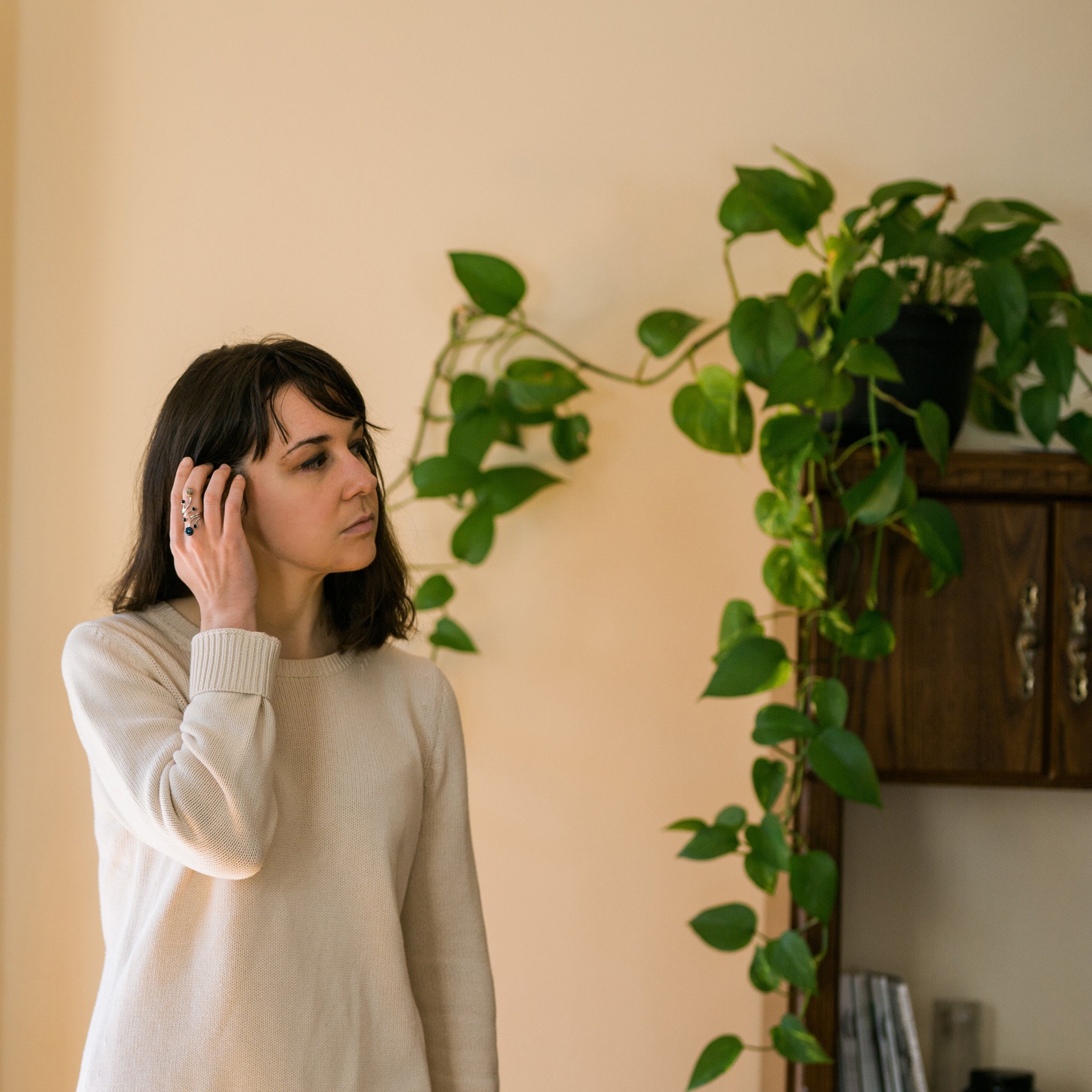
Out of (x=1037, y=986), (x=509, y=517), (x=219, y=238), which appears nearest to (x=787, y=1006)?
(x=1037, y=986)

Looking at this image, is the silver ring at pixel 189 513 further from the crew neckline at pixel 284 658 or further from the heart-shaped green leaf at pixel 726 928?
the heart-shaped green leaf at pixel 726 928

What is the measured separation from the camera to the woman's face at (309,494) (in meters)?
1.07

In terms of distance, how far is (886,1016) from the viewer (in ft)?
5.98

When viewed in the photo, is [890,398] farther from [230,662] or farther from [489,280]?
[230,662]

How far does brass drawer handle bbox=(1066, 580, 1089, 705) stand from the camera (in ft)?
5.29

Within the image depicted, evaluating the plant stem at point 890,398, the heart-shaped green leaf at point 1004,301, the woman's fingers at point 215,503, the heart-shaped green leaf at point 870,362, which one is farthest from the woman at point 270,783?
the heart-shaped green leaf at point 1004,301

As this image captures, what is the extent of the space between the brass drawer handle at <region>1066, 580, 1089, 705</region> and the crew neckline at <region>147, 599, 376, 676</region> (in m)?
1.04

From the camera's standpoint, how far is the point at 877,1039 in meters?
1.81

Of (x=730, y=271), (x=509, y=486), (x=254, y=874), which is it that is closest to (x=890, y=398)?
(x=730, y=271)

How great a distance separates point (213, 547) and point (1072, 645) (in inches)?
48.8

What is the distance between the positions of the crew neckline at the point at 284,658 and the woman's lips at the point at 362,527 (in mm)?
151

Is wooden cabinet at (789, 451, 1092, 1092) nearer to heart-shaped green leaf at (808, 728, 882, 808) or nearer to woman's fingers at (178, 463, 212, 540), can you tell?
heart-shaped green leaf at (808, 728, 882, 808)

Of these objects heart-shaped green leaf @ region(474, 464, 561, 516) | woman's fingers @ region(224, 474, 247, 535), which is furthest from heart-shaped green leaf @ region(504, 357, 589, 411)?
woman's fingers @ region(224, 474, 247, 535)

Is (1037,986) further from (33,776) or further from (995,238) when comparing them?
(33,776)
